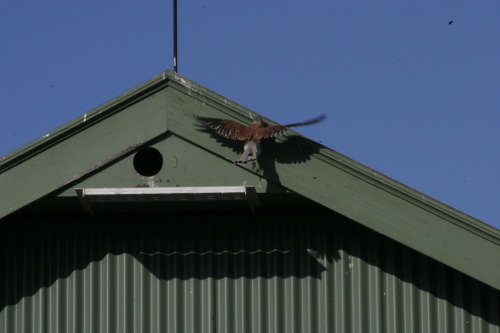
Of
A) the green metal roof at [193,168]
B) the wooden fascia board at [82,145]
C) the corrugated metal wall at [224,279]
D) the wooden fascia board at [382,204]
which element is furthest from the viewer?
the corrugated metal wall at [224,279]

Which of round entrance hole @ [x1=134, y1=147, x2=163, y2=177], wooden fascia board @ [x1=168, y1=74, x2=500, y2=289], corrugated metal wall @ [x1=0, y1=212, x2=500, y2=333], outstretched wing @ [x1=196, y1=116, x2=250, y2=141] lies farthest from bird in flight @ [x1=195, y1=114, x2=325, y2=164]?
corrugated metal wall @ [x1=0, y1=212, x2=500, y2=333]

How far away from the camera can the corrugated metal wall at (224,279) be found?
32.7ft

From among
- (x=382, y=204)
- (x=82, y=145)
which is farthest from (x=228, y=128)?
(x=382, y=204)

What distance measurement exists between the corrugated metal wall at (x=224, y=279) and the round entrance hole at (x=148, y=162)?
1.62 ft

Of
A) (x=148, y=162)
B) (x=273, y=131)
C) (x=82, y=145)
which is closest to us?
(x=273, y=131)

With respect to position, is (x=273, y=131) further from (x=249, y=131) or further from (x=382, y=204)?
(x=382, y=204)

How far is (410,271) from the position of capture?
9992 millimetres

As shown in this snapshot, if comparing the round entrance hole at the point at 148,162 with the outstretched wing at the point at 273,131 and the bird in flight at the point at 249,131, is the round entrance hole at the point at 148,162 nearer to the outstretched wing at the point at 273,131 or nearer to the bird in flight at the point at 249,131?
the bird in flight at the point at 249,131

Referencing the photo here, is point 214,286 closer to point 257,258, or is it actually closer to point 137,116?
point 257,258

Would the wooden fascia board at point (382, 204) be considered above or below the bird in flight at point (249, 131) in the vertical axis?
below

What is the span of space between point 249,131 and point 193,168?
503mm

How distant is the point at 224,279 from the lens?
401 inches

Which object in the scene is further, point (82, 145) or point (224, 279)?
point (224, 279)

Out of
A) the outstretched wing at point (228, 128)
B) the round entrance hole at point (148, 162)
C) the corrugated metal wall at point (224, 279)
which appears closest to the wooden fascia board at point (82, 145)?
the round entrance hole at point (148, 162)
